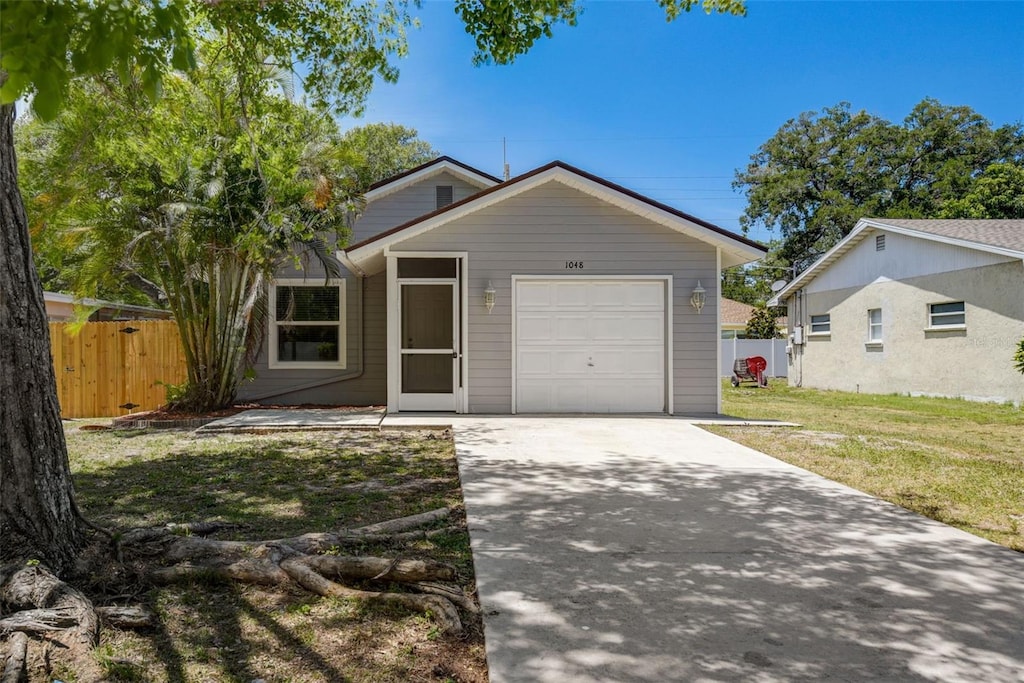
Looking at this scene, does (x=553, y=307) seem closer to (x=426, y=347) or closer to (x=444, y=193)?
(x=426, y=347)

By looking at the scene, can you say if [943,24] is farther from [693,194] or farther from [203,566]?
[693,194]

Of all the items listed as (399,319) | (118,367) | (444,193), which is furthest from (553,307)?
(118,367)

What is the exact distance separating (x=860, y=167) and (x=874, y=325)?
2091 cm

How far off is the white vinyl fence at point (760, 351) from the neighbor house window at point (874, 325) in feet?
25.0

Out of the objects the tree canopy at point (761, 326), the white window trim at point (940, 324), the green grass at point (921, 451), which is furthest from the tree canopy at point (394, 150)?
the green grass at point (921, 451)

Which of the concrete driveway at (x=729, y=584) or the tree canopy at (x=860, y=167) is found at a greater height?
the tree canopy at (x=860, y=167)

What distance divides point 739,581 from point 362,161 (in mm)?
9471

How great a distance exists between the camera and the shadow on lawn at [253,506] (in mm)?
2484

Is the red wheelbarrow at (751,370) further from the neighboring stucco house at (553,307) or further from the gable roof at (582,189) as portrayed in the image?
the gable roof at (582,189)

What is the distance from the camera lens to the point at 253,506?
474 cm

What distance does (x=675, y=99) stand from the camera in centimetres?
2167

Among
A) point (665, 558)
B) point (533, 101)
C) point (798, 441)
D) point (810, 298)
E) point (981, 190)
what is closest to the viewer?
point (665, 558)

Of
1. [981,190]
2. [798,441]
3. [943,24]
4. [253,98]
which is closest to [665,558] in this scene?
Answer: [798,441]

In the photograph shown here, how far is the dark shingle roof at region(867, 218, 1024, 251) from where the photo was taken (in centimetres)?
1342
